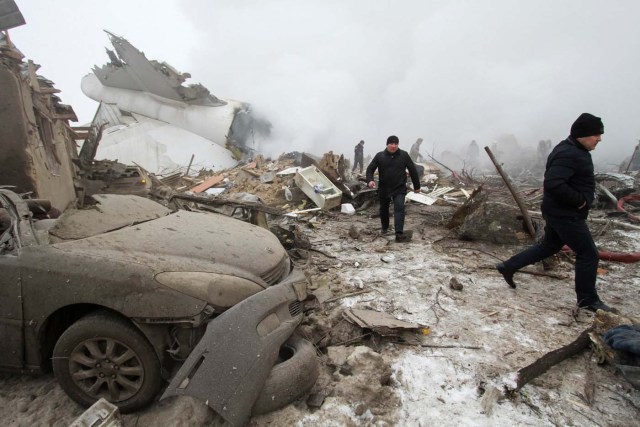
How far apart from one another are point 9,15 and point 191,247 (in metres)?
7.48

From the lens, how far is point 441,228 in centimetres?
654

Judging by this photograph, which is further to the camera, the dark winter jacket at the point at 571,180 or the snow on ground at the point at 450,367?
the dark winter jacket at the point at 571,180

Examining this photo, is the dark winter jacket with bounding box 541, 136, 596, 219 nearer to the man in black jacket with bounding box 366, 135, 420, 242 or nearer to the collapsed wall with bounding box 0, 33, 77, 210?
the man in black jacket with bounding box 366, 135, 420, 242

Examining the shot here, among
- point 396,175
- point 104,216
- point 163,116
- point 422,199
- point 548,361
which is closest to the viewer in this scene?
point 548,361

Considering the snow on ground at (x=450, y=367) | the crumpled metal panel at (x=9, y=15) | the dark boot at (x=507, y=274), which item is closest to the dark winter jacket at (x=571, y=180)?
the dark boot at (x=507, y=274)

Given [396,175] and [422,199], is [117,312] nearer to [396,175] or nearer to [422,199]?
[396,175]

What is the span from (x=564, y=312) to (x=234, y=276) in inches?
126

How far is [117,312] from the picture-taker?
7.19ft

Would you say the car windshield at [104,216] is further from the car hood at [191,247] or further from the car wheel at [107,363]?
the car wheel at [107,363]

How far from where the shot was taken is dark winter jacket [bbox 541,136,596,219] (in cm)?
312

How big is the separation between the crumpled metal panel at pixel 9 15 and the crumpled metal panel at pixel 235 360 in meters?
8.08

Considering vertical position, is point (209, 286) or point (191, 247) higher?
point (191, 247)

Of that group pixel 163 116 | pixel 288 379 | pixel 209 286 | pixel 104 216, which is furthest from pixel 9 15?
pixel 163 116

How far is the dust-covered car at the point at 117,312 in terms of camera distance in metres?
2.09
